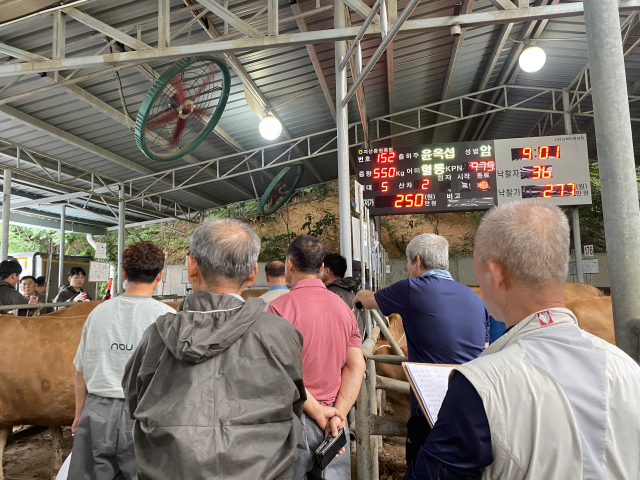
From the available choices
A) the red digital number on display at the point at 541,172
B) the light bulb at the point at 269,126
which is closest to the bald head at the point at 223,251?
the light bulb at the point at 269,126

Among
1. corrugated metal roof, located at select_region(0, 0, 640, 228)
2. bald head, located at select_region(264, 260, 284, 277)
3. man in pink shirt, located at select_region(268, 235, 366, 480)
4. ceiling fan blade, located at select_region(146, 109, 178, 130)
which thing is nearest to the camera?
man in pink shirt, located at select_region(268, 235, 366, 480)

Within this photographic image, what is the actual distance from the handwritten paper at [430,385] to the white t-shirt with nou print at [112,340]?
1.30 metres

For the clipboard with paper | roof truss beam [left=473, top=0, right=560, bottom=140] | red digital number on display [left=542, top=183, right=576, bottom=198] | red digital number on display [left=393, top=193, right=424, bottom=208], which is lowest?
the clipboard with paper

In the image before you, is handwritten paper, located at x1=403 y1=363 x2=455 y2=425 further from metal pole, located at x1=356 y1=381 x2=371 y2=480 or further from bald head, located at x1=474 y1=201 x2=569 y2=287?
metal pole, located at x1=356 y1=381 x2=371 y2=480

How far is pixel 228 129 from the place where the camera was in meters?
9.53

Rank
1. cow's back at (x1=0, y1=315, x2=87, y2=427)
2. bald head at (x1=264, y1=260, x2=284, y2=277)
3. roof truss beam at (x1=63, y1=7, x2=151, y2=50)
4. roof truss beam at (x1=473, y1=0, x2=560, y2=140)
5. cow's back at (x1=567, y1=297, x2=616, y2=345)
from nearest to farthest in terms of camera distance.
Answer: cow's back at (x1=0, y1=315, x2=87, y2=427) → bald head at (x1=264, y1=260, x2=284, y2=277) → cow's back at (x1=567, y1=297, x2=616, y2=345) → roof truss beam at (x1=63, y1=7, x2=151, y2=50) → roof truss beam at (x1=473, y1=0, x2=560, y2=140)

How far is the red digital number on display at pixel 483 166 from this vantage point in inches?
359

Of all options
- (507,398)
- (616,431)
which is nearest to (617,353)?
(616,431)

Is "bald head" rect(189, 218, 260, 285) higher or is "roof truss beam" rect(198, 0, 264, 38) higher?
"roof truss beam" rect(198, 0, 264, 38)

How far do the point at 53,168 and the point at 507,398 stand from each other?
11.6 m

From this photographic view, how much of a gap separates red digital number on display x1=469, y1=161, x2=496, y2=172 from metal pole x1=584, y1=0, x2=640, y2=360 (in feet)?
25.5

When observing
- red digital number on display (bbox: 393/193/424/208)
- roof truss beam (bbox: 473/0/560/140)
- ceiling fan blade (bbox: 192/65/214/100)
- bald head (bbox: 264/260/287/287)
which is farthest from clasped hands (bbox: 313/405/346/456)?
roof truss beam (bbox: 473/0/560/140)

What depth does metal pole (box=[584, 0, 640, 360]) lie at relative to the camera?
1491 mm

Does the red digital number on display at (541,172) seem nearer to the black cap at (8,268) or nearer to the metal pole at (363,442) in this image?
the metal pole at (363,442)
